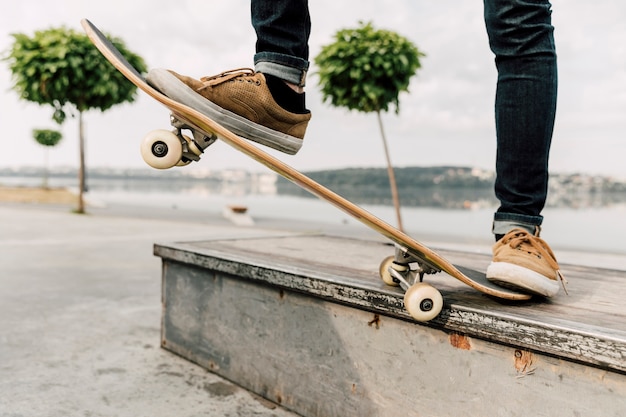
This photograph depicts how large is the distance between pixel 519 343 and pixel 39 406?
1.34 metres

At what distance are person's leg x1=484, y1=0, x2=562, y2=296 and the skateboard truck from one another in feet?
0.62

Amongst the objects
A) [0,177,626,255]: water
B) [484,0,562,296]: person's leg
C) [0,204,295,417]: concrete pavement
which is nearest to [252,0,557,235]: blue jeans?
[484,0,562,296]: person's leg

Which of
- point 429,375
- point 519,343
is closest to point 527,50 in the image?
point 519,343

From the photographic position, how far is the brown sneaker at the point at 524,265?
115cm

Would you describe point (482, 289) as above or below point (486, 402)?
above

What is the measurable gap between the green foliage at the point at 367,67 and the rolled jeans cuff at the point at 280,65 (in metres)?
7.69

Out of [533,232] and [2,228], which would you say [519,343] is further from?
[2,228]

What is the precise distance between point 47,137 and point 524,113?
82.6 ft

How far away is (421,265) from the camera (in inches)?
49.6

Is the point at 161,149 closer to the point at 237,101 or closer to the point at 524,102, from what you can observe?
the point at 237,101

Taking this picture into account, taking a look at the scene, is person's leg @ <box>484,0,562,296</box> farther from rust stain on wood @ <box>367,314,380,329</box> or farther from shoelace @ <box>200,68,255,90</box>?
shoelace @ <box>200,68,255,90</box>

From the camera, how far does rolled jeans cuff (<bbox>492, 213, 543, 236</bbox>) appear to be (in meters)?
1.27

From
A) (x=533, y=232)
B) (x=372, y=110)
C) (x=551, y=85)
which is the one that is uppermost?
(x=372, y=110)

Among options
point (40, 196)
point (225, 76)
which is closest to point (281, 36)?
point (225, 76)
